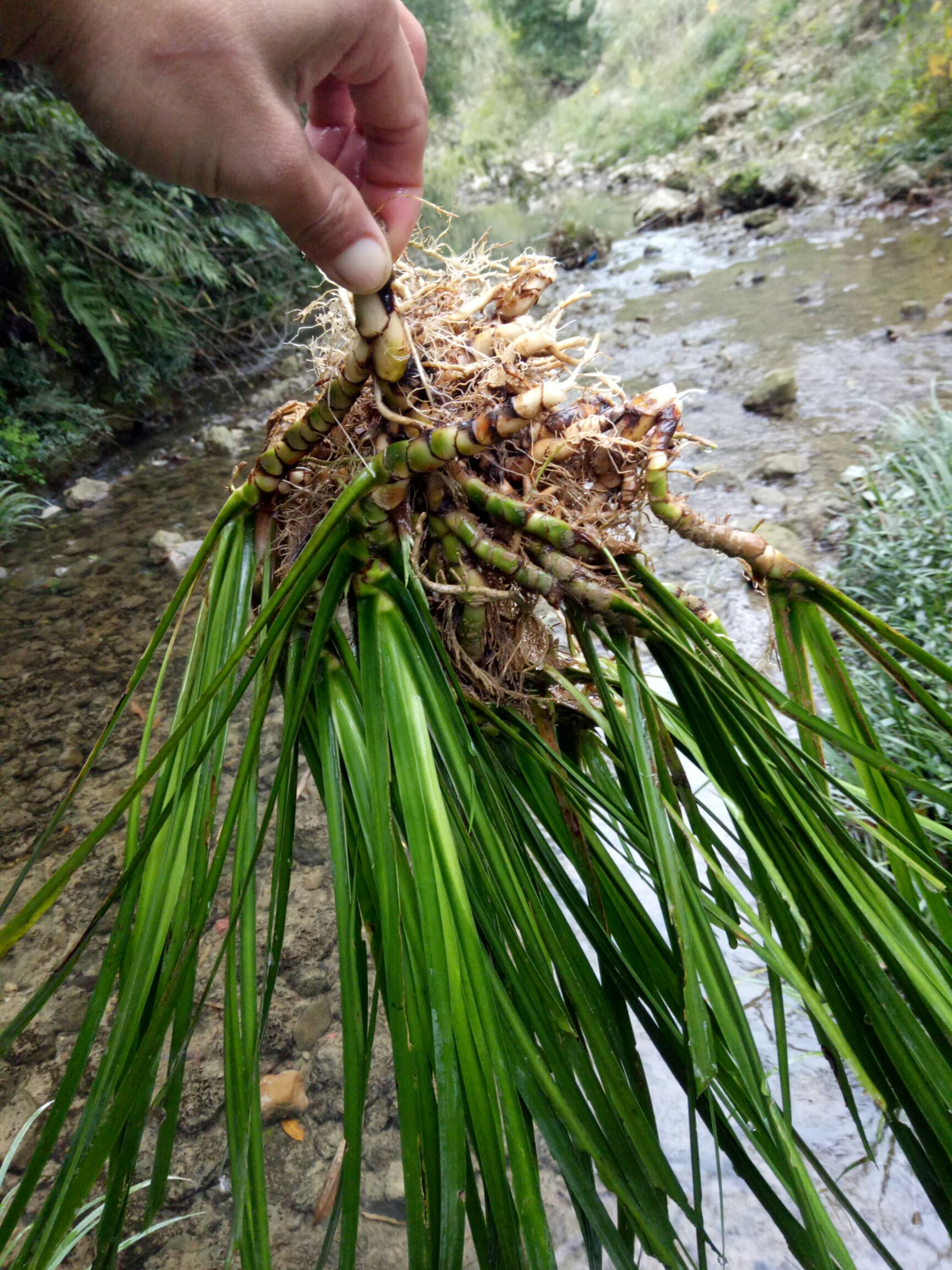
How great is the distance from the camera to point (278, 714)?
188 cm

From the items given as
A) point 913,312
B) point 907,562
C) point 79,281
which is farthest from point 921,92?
point 79,281

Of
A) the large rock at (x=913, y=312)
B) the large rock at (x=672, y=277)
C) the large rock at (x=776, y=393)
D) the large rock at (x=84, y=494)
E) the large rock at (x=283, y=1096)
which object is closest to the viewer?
the large rock at (x=283, y=1096)

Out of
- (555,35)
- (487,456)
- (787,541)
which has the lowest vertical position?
(487,456)

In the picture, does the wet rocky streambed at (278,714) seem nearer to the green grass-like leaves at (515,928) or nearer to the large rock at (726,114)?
the green grass-like leaves at (515,928)

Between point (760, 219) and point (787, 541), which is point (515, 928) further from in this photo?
point (760, 219)

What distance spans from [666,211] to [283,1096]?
7.93 metres

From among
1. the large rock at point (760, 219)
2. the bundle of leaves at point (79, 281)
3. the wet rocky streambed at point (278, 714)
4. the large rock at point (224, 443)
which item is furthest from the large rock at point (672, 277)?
the large rock at point (224, 443)

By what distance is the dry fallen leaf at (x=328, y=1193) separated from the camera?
0.95 meters

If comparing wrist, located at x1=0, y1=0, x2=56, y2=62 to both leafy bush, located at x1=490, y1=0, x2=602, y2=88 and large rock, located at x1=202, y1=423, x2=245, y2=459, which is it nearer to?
large rock, located at x1=202, y1=423, x2=245, y2=459

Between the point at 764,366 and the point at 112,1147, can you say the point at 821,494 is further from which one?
the point at 112,1147

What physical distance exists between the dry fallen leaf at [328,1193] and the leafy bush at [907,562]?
109cm

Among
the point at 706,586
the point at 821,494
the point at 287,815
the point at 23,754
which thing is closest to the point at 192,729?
Result: the point at 287,815

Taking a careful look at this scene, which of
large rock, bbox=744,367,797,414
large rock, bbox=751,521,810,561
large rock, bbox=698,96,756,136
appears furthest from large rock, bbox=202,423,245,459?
large rock, bbox=698,96,756,136

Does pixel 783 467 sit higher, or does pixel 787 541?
pixel 783 467
